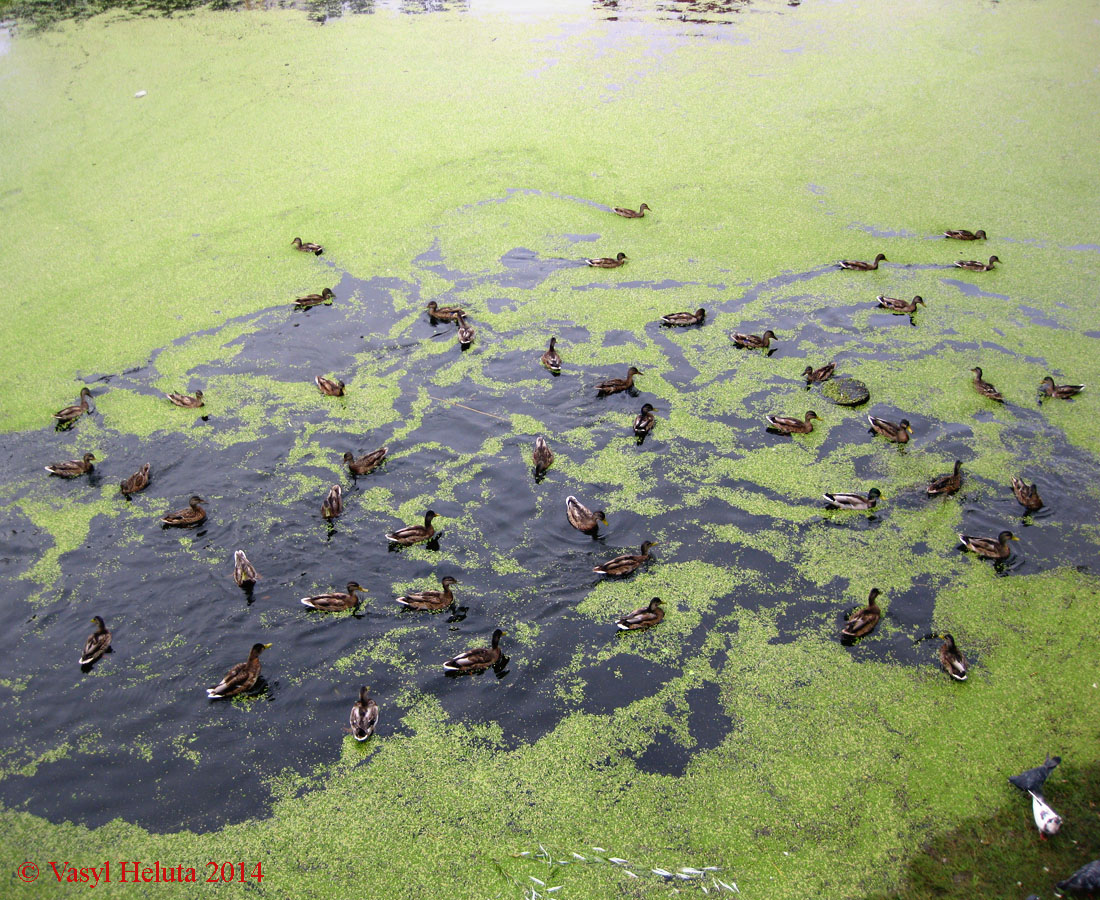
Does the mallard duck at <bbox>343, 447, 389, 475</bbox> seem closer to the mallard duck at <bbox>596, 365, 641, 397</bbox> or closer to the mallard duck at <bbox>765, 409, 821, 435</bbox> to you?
the mallard duck at <bbox>596, 365, 641, 397</bbox>

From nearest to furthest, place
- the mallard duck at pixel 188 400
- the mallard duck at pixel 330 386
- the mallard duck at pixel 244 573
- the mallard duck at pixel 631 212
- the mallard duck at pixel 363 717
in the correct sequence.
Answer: the mallard duck at pixel 363 717 → the mallard duck at pixel 244 573 → the mallard duck at pixel 188 400 → the mallard duck at pixel 330 386 → the mallard duck at pixel 631 212

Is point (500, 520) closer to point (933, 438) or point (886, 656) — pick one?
point (886, 656)

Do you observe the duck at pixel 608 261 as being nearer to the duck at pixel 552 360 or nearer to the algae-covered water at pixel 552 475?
the algae-covered water at pixel 552 475

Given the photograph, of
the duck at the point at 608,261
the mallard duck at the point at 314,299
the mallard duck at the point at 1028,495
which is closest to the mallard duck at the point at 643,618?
the mallard duck at the point at 1028,495

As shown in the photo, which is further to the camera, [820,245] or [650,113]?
[650,113]

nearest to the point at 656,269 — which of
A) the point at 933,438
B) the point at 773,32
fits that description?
the point at 933,438

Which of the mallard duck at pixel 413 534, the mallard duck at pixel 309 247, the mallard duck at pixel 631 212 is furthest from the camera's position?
the mallard duck at pixel 631 212

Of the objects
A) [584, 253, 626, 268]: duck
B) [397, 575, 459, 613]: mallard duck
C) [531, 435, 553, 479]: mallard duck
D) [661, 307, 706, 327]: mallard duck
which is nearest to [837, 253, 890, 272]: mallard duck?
[661, 307, 706, 327]: mallard duck

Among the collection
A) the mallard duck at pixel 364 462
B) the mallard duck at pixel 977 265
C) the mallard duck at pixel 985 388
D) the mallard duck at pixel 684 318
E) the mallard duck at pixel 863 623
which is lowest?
the mallard duck at pixel 863 623
